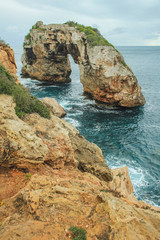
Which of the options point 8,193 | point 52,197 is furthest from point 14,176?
point 52,197

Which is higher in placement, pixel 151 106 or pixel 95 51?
pixel 95 51

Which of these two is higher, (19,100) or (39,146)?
(19,100)

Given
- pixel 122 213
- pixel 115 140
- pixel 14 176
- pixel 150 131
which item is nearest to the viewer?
pixel 122 213

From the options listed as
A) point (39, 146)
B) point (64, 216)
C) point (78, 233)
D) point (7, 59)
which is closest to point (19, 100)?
point (39, 146)

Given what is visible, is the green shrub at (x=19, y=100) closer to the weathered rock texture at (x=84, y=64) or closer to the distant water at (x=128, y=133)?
the distant water at (x=128, y=133)

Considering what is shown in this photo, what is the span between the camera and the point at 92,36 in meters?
41.4

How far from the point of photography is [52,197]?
24.2 ft

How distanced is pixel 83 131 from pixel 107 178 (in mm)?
16562

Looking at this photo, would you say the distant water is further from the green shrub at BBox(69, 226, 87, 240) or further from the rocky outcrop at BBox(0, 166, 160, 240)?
the green shrub at BBox(69, 226, 87, 240)

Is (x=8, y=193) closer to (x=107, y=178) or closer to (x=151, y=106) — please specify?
(x=107, y=178)

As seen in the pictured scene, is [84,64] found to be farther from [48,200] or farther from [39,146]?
[48,200]

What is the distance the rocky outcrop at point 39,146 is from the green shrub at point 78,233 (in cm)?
421

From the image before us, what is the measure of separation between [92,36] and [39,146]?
129 ft

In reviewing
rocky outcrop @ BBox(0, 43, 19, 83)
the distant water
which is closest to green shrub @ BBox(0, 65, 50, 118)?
rocky outcrop @ BBox(0, 43, 19, 83)
